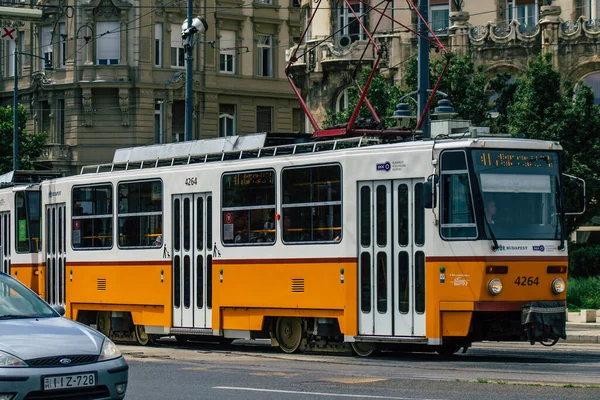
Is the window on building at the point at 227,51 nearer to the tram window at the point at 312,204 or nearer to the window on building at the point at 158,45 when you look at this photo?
the window on building at the point at 158,45

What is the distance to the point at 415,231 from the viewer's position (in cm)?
1853

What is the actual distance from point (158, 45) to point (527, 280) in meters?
44.3

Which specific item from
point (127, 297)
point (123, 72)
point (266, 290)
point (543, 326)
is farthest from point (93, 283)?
point (123, 72)

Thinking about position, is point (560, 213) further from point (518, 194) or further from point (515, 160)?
point (515, 160)

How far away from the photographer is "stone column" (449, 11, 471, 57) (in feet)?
139

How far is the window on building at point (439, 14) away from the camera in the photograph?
45.3 meters

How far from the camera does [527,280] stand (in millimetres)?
18203

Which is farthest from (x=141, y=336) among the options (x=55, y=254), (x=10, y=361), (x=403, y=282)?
(x=10, y=361)

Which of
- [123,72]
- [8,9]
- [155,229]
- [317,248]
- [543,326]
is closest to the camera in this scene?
[543,326]

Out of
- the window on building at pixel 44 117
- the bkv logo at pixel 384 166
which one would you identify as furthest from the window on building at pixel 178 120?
the bkv logo at pixel 384 166

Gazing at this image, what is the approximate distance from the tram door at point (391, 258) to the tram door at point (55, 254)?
26.3 feet

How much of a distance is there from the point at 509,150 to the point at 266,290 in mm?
4558

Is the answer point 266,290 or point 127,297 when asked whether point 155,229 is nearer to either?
point 127,297

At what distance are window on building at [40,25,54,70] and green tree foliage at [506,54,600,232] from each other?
104ft
